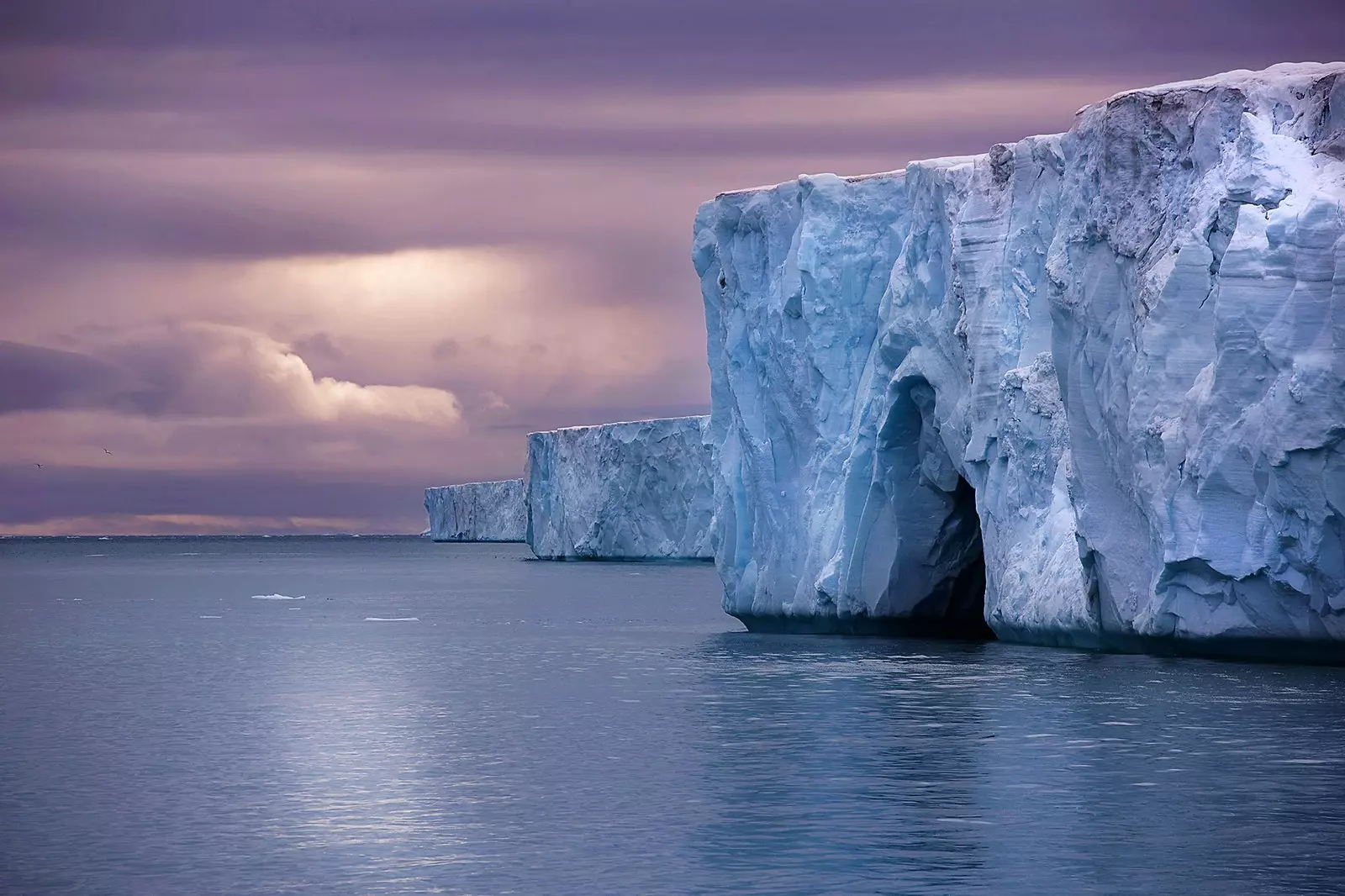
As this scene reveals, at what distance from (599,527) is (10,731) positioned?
57.2 metres

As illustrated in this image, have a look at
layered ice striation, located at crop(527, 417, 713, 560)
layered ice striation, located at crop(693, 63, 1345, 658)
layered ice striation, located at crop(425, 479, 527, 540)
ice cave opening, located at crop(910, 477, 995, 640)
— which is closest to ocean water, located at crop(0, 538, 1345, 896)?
ice cave opening, located at crop(910, 477, 995, 640)

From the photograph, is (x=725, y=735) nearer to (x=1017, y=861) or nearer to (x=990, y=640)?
(x=1017, y=861)

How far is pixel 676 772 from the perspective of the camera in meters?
16.4

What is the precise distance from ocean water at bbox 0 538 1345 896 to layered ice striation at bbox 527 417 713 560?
38.8 metres

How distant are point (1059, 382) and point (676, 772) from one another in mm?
10687

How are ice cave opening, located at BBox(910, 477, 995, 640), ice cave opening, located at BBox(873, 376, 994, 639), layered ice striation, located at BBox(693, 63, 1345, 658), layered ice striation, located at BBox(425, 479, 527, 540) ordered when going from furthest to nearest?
layered ice striation, located at BBox(425, 479, 527, 540), ice cave opening, located at BBox(910, 477, 995, 640), ice cave opening, located at BBox(873, 376, 994, 639), layered ice striation, located at BBox(693, 63, 1345, 658)

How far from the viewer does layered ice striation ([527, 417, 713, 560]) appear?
71.1 m

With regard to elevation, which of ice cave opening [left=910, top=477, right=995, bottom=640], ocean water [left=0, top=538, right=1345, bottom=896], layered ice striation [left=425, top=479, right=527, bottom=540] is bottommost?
ocean water [left=0, top=538, right=1345, bottom=896]

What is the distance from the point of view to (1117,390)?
23578mm

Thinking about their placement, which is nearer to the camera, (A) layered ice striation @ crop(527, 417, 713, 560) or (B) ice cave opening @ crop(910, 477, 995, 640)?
(B) ice cave opening @ crop(910, 477, 995, 640)

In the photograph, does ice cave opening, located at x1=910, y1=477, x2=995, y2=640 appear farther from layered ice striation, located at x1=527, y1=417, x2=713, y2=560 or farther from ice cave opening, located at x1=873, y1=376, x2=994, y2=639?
layered ice striation, located at x1=527, y1=417, x2=713, y2=560

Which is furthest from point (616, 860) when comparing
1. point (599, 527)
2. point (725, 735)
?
point (599, 527)

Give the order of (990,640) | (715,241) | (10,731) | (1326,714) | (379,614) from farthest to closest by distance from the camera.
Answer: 1. (379,614)
2. (715,241)
3. (990,640)
4. (10,731)
5. (1326,714)

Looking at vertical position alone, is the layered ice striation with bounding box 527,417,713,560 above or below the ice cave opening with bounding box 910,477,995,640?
above
